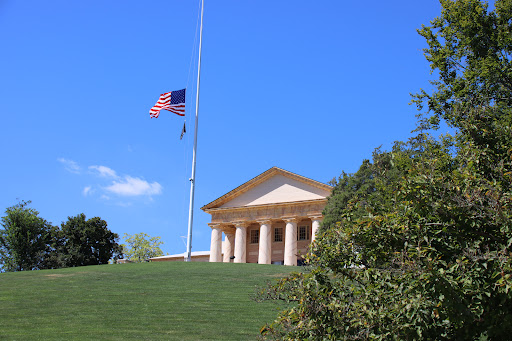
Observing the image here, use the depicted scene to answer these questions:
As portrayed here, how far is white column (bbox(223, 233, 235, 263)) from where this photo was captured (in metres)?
58.9

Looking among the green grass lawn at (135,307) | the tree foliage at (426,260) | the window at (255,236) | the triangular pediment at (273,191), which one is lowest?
the green grass lawn at (135,307)

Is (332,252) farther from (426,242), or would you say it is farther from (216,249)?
(216,249)

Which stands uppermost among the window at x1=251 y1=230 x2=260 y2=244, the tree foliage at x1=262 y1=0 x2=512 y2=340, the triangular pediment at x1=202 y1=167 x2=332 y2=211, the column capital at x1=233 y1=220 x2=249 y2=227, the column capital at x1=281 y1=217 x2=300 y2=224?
the triangular pediment at x1=202 y1=167 x2=332 y2=211

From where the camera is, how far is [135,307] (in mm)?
20625

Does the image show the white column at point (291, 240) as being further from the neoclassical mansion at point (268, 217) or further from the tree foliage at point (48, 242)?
the tree foliage at point (48, 242)

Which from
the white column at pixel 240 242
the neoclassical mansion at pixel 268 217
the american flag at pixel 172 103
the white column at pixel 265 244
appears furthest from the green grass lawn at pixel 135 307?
the white column at pixel 240 242

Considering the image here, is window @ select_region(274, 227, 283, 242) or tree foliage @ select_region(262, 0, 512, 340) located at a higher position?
window @ select_region(274, 227, 283, 242)

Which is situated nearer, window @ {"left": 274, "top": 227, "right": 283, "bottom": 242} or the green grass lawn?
the green grass lawn

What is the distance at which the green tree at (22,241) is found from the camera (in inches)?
2263

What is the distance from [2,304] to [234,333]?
11459mm

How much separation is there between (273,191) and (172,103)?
17.8 metres

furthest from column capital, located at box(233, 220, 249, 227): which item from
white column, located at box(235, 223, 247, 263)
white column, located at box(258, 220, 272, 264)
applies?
white column, located at box(258, 220, 272, 264)

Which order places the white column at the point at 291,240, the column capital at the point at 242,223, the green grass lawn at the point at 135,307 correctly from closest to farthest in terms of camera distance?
the green grass lawn at the point at 135,307 → the white column at the point at 291,240 → the column capital at the point at 242,223

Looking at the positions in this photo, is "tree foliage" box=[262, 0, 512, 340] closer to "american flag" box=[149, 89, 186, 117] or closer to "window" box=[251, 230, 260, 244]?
"american flag" box=[149, 89, 186, 117]
